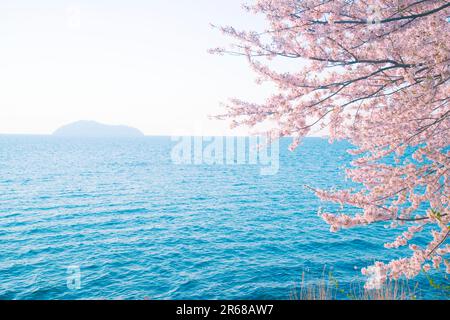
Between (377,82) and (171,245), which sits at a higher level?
(377,82)

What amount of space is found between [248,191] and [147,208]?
50.1 feet

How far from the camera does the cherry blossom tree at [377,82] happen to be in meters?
4.95

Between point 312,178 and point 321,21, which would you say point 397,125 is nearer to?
point 321,21

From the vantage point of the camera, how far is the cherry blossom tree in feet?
16.2

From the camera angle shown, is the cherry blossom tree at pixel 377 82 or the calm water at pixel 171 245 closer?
the cherry blossom tree at pixel 377 82

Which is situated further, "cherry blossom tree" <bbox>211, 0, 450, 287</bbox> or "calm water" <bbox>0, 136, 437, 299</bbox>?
"calm water" <bbox>0, 136, 437, 299</bbox>

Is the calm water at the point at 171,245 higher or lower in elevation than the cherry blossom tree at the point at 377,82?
lower

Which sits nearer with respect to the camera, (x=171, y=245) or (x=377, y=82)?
(x=377, y=82)

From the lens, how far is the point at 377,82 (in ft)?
20.3

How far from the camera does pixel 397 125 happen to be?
589cm
